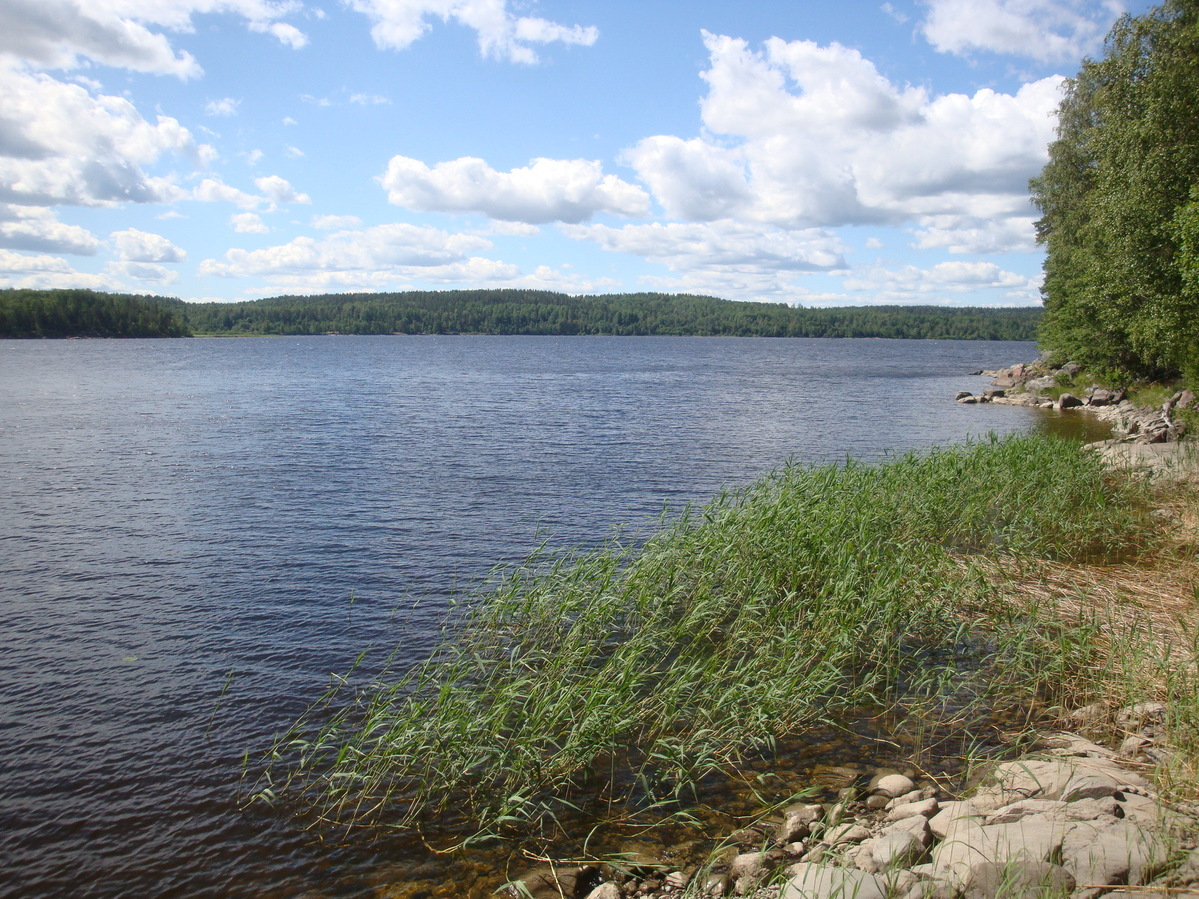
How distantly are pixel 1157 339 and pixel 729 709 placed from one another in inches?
1031

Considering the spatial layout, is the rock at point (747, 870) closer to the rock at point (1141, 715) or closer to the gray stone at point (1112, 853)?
the gray stone at point (1112, 853)

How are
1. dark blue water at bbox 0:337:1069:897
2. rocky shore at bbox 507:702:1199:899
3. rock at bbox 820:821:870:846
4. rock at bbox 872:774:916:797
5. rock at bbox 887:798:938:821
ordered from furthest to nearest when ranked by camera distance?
1. dark blue water at bbox 0:337:1069:897
2. rock at bbox 872:774:916:797
3. rock at bbox 887:798:938:821
4. rock at bbox 820:821:870:846
5. rocky shore at bbox 507:702:1199:899

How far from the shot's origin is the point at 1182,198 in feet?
83.0

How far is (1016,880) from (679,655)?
562 cm

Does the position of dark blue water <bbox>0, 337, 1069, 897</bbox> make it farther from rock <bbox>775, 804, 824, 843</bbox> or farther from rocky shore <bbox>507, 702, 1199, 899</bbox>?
rock <bbox>775, 804, 824, 843</bbox>

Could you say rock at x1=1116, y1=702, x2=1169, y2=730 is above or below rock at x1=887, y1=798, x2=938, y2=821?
above

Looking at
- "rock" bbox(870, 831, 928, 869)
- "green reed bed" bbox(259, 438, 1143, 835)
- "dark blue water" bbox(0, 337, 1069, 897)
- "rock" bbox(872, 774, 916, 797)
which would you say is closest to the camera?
"rock" bbox(870, 831, 928, 869)

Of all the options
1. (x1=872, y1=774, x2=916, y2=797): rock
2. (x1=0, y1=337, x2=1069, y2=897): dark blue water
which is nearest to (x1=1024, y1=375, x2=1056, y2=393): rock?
(x1=0, y1=337, x2=1069, y2=897): dark blue water

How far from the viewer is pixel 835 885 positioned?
6215mm

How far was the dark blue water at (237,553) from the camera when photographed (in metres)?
8.48

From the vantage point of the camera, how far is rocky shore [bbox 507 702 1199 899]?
587cm

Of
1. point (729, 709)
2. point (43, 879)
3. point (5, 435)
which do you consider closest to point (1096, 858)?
point (729, 709)

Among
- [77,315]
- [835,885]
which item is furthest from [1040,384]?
[77,315]

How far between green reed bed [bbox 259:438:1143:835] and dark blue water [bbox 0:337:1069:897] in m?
1.14
